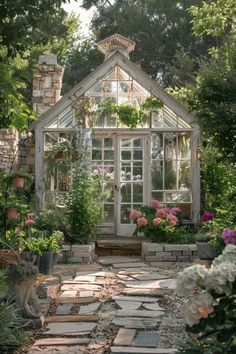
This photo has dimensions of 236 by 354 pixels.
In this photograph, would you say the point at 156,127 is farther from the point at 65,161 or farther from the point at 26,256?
the point at 26,256

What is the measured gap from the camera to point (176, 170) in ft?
37.3

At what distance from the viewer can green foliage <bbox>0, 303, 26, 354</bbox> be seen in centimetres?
455

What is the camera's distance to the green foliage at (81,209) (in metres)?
10.1

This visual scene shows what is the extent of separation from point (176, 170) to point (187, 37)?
12.3 metres

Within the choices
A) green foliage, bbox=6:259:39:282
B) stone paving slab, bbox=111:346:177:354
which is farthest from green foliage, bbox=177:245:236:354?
green foliage, bbox=6:259:39:282

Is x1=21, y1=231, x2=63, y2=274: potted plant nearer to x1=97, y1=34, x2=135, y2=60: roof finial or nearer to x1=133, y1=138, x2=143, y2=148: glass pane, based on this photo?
x1=133, y1=138, x2=143, y2=148: glass pane

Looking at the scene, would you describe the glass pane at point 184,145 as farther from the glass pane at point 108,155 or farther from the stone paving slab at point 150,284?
the stone paving slab at point 150,284

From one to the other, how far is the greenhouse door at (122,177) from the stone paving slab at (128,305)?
16.2 feet

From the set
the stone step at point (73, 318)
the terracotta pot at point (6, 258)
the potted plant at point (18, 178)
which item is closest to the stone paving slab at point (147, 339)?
the stone step at point (73, 318)

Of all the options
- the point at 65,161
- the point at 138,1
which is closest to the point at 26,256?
the point at 65,161

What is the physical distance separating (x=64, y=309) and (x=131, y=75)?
620cm

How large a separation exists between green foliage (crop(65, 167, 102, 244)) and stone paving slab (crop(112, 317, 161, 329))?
4452 millimetres

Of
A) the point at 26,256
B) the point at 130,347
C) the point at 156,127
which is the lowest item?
the point at 130,347

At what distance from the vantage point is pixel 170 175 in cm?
1137
